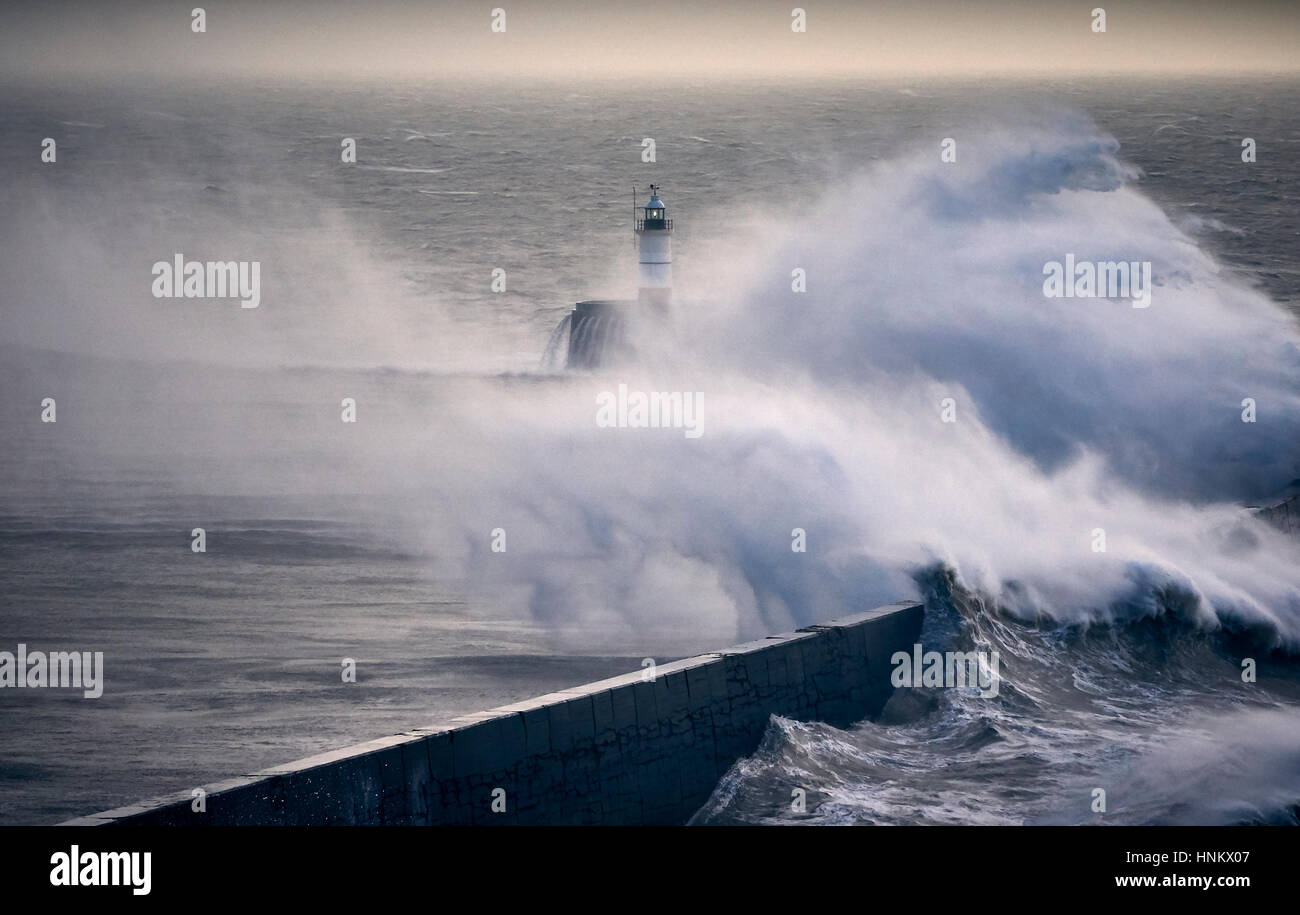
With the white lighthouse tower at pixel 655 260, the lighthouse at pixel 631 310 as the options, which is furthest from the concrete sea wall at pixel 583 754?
the white lighthouse tower at pixel 655 260

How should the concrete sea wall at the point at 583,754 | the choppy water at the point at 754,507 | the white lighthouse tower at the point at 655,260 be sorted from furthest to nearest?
1. the white lighthouse tower at the point at 655,260
2. the choppy water at the point at 754,507
3. the concrete sea wall at the point at 583,754

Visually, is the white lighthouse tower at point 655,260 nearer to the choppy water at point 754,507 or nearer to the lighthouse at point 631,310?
the lighthouse at point 631,310

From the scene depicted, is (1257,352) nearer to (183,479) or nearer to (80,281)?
(183,479)

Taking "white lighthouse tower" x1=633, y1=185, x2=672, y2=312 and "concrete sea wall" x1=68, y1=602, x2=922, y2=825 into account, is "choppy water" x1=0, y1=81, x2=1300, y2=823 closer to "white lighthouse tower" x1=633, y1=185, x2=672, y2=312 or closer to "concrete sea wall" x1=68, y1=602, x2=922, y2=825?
"concrete sea wall" x1=68, y1=602, x2=922, y2=825

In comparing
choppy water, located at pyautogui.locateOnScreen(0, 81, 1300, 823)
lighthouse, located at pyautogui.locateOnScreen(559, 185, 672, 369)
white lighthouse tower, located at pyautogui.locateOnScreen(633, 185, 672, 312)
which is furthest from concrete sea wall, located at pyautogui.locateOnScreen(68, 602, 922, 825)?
white lighthouse tower, located at pyautogui.locateOnScreen(633, 185, 672, 312)

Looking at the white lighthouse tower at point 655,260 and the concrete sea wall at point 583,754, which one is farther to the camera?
the white lighthouse tower at point 655,260
